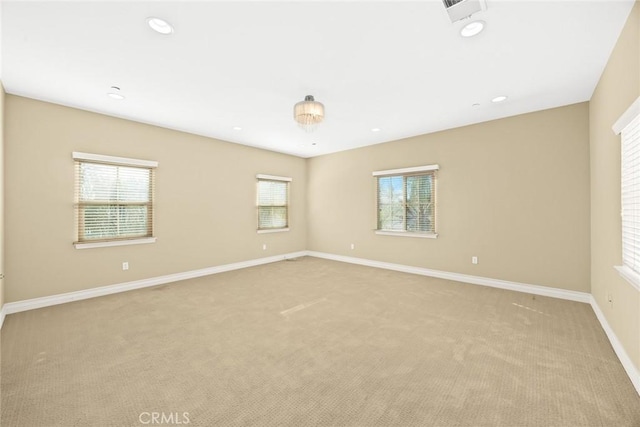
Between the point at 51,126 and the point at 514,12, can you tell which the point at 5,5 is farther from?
the point at 514,12

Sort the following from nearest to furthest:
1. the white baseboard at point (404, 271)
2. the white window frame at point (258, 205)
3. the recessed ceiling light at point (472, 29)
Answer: the recessed ceiling light at point (472, 29) < the white baseboard at point (404, 271) < the white window frame at point (258, 205)

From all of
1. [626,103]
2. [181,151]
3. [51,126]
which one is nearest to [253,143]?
[181,151]

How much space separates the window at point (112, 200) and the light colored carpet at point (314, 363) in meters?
0.99

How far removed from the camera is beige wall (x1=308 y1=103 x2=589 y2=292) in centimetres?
356

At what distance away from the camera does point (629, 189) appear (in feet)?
6.77

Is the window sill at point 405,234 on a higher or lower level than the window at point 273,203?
lower

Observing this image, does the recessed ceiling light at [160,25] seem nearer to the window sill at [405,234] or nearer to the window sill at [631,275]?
the window sill at [631,275]

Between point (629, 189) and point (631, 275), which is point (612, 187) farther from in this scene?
point (631, 275)

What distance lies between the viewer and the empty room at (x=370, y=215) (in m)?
1.82

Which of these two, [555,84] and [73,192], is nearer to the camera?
[555,84]

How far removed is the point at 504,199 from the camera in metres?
4.09

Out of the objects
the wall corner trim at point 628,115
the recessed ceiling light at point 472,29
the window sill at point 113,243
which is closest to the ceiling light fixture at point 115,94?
the window sill at point 113,243

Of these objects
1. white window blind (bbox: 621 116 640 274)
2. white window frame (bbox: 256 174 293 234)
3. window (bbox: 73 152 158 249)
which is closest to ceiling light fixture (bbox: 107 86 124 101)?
window (bbox: 73 152 158 249)

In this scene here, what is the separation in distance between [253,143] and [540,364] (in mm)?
5478
